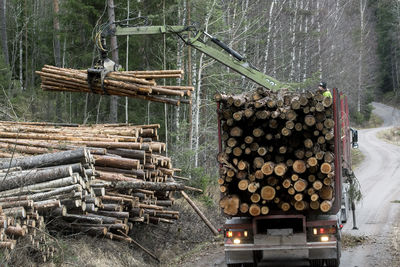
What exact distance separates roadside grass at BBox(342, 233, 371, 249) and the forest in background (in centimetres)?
631

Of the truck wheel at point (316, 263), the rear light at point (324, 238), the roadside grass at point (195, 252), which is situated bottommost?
the roadside grass at point (195, 252)

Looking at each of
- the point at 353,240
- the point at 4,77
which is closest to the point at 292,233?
the point at 353,240

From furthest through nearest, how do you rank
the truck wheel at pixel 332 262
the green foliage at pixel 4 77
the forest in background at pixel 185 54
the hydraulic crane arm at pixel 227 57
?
the green foliage at pixel 4 77, the forest in background at pixel 185 54, the hydraulic crane arm at pixel 227 57, the truck wheel at pixel 332 262

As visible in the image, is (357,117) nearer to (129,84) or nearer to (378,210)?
(378,210)

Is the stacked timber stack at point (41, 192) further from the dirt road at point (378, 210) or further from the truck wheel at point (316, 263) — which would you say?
the dirt road at point (378, 210)

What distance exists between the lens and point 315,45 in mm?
39219

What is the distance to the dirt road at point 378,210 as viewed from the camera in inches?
467

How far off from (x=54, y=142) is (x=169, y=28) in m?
4.09

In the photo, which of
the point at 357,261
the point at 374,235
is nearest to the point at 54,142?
the point at 357,261

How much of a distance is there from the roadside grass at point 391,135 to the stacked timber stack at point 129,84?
38.1m

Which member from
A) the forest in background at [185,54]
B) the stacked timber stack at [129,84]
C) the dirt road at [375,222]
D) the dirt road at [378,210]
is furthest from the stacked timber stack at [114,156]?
the dirt road at [378,210]

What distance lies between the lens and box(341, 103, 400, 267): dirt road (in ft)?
38.9

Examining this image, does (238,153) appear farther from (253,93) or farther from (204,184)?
(204,184)

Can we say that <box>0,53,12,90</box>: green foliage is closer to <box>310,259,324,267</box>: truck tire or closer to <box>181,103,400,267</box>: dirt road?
<box>181,103,400,267</box>: dirt road
